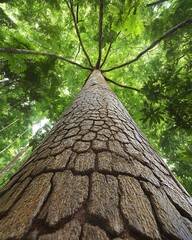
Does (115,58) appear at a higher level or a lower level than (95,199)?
higher

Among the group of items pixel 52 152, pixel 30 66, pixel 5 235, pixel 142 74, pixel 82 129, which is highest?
pixel 142 74

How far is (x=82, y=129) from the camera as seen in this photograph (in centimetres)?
158

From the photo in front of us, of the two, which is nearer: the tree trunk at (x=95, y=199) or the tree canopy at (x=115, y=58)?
the tree trunk at (x=95, y=199)

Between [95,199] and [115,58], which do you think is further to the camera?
[115,58]

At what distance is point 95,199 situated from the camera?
29.8 inches

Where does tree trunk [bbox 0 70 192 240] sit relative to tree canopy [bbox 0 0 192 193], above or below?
below

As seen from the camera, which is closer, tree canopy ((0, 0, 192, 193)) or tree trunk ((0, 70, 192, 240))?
tree trunk ((0, 70, 192, 240))

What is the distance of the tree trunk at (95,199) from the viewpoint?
63cm

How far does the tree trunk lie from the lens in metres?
0.63

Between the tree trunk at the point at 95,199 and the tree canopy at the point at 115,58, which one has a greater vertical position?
the tree canopy at the point at 115,58

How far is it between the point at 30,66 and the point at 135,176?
5551 millimetres

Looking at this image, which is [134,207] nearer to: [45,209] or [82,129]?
[45,209]

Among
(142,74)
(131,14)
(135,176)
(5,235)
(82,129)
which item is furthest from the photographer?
(142,74)

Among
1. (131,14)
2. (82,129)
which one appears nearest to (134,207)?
(82,129)
